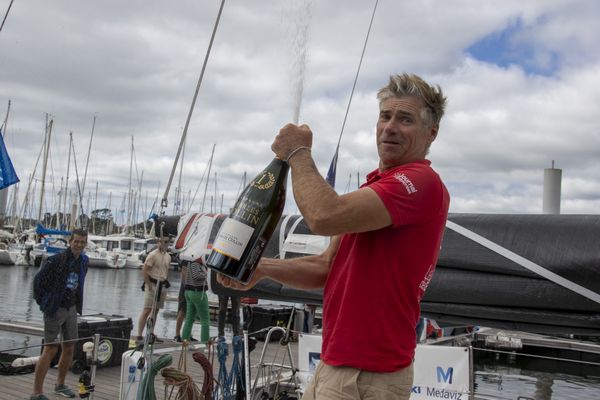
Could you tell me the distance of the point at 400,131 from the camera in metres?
2.04

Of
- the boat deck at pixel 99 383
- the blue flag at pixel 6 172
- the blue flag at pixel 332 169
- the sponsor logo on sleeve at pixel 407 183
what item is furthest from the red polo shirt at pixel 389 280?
the blue flag at pixel 6 172

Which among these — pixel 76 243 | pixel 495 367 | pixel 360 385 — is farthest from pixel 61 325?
pixel 495 367

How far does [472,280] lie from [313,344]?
302 cm

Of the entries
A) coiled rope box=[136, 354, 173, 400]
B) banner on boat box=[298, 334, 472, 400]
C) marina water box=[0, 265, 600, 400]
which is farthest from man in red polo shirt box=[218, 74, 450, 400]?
marina water box=[0, 265, 600, 400]

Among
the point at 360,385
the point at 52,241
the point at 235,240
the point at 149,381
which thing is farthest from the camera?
the point at 52,241

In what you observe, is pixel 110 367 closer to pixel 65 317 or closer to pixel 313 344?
pixel 65 317

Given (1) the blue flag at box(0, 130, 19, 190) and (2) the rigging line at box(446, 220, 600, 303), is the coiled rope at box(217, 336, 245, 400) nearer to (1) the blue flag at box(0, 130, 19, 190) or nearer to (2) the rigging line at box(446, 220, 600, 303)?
(2) the rigging line at box(446, 220, 600, 303)

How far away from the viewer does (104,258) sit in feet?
168

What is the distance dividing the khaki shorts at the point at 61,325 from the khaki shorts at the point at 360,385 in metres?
6.01

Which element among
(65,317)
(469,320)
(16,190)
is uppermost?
(16,190)

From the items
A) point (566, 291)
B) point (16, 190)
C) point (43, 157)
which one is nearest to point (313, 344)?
point (566, 291)

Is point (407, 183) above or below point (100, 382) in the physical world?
above

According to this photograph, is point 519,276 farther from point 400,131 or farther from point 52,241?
point 52,241

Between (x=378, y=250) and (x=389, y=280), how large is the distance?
10cm
